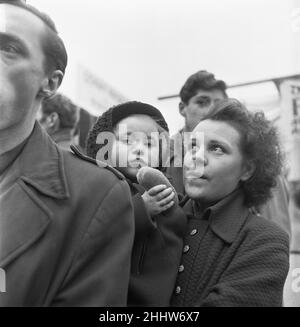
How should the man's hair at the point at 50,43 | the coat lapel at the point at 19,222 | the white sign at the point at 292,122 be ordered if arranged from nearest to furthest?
the coat lapel at the point at 19,222 < the man's hair at the point at 50,43 < the white sign at the point at 292,122

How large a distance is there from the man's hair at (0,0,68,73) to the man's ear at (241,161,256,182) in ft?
2.19

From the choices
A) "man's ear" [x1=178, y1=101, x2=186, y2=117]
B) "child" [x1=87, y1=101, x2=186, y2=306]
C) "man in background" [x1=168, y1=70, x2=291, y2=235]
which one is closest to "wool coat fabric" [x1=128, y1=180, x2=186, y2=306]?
"child" [x1=87, y1=101, x2=186, y2=306]

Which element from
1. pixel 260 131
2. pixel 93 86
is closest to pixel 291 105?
pixel 93 86

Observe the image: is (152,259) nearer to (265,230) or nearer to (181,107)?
(265,230)

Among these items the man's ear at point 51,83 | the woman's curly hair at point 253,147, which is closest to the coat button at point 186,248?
the woman's curly hair at point 253,147

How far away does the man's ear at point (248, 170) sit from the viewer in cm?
138

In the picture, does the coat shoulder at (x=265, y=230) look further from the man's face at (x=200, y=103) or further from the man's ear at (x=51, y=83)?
the man's face at (x=200, y=103)

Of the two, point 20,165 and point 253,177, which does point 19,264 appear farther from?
point 253,177

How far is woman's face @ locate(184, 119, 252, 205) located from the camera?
1.28 meters

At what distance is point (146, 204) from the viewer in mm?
1235

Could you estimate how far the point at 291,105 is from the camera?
3.05 metres

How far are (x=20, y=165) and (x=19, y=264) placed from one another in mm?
243

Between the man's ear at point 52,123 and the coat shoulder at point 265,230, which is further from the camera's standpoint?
the man's ear at point 52,123

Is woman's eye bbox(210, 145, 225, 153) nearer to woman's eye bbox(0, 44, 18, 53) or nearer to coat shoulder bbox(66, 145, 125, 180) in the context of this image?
coat shoulder bbox(66, 145, 125, 180)
